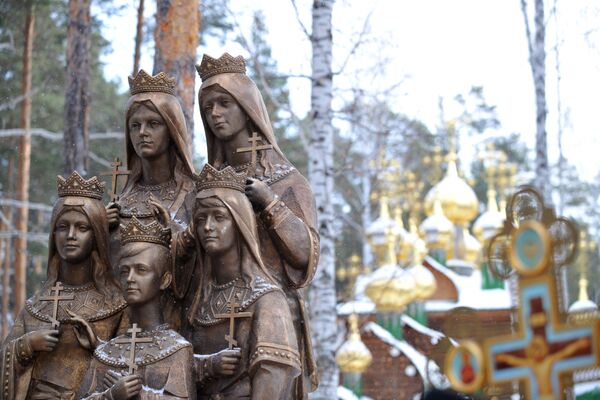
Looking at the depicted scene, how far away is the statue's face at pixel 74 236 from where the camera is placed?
6473 millimetres

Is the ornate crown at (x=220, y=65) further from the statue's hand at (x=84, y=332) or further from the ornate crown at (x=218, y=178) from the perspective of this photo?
the statue's hand at (x=84, y=332)

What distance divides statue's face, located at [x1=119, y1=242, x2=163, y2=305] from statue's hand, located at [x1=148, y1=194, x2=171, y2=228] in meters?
0.40

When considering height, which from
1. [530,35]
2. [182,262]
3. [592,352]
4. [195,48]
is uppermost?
[530,35]

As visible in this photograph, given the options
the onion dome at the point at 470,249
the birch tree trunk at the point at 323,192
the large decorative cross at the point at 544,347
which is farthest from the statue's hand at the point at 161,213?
the onion dome at the point at 470,249

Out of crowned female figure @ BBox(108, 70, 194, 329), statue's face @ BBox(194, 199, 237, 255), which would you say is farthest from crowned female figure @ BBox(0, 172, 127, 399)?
statue's face @ BBox(194, 199, 237, 255)

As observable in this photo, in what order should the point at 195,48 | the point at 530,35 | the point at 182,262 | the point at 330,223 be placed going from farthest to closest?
the point at 530,35
the point at 330,223
the point at 195,48
the point at 182,262

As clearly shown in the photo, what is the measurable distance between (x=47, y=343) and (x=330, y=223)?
899 centimetres

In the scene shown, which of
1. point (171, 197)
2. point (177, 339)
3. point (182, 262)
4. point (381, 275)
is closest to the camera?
point (177, 339)

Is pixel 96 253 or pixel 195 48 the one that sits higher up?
pixel 195 48

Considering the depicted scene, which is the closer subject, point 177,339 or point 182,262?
point 177,339

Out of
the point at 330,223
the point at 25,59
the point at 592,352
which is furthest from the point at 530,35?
the point at 592,352

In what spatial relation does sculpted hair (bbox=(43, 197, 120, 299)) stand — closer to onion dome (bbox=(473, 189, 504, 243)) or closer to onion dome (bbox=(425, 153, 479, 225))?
onion dome (bbox=(473, 189, 504, 243))

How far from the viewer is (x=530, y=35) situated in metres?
19.8

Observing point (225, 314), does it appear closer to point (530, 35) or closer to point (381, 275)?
point (530, 35)
